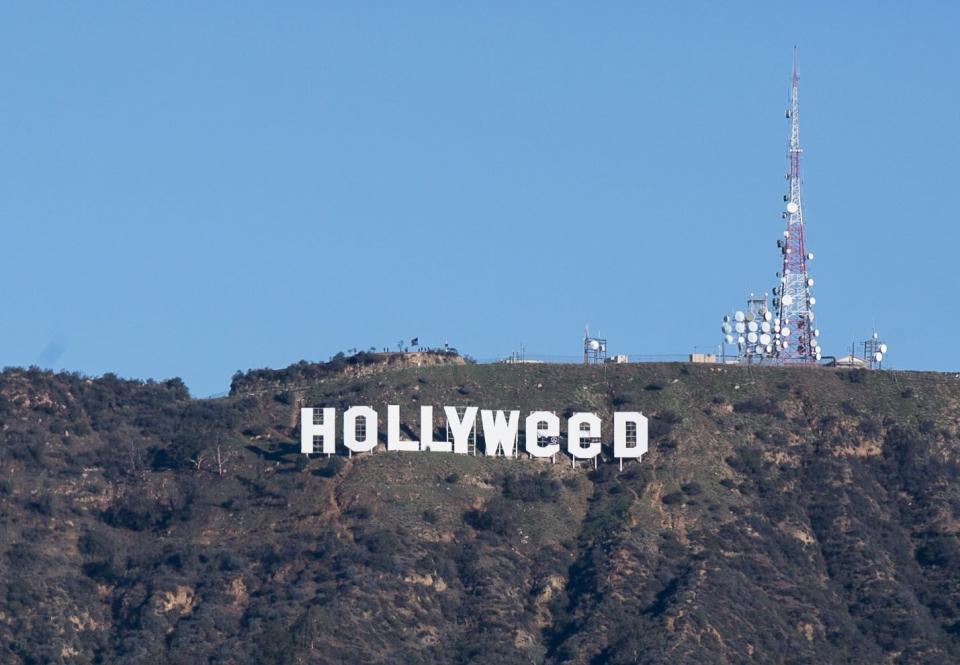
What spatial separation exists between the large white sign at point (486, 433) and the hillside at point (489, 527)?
1162 mm

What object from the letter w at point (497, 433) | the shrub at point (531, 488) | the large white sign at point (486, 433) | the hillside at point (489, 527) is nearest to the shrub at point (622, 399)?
the hillside at point (489, 527)

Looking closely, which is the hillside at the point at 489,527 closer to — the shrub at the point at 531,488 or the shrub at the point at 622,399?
the shrub at the point at 531,488

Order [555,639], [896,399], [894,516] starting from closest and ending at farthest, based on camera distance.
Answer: [555,639]
[894,516]
[896,399]

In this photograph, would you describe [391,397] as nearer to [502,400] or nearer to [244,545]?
[502,400]

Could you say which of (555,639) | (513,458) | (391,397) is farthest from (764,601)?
(391,397)

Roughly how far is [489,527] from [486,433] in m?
9.60

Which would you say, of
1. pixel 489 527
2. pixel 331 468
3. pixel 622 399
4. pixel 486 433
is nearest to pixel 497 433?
pixel 486 433

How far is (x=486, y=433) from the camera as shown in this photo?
6545 inches

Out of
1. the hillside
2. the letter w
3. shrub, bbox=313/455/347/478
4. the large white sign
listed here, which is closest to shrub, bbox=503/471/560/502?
the hillside

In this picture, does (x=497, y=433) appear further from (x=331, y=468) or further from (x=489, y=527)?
(x=331, y=468)

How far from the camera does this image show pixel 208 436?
168125mm

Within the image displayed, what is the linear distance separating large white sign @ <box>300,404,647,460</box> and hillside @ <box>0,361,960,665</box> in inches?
45.7

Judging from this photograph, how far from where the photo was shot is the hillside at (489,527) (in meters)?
146

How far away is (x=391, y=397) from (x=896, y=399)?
1316 inches
